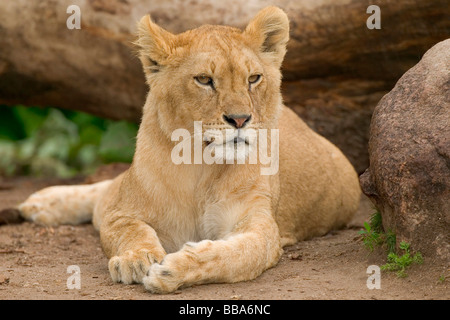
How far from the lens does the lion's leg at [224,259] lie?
13.7 feet

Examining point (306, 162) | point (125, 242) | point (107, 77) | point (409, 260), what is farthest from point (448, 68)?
point (107, 77)

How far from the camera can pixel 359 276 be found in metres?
4.55

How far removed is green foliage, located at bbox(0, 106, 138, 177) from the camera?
1078cm

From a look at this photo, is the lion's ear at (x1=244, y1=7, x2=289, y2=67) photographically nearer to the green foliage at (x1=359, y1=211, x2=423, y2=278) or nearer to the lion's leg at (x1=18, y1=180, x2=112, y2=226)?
the green foliage at (x1=359, y1=211, x2=423, y2=278)

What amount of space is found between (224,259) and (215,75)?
3.86 ft

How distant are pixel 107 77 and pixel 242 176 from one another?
334cm

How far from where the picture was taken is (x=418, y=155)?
435cm

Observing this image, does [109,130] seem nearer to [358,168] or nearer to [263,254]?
[358,168]

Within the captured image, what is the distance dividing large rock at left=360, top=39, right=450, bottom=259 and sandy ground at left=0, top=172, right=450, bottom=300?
196 millimetres

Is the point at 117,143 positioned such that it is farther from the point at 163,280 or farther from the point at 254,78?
the point at 163,280

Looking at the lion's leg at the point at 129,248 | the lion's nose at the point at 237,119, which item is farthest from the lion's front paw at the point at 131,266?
the lion's nose at the point at 237,119

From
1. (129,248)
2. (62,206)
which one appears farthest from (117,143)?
(129,248)

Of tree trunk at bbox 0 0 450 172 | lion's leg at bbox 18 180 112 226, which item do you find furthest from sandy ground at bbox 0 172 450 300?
tree trunk at bbox 0 0 450 172

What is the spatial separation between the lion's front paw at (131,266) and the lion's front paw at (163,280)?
0.71 ft
